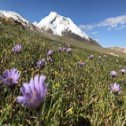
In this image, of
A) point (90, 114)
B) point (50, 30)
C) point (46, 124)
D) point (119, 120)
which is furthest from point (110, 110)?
point (50, 30)

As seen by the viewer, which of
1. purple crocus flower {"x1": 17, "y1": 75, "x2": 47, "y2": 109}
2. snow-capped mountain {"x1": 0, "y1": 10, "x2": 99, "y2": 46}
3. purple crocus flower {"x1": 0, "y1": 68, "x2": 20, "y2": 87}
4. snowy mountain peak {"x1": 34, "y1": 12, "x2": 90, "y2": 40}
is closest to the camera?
purple crocus flower {"x1": 17, "y1": 75, "x2": 47, "y2": 109}

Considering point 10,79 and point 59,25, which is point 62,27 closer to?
point 59,25

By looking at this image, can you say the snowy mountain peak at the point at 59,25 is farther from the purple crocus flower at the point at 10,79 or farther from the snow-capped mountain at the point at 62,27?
the purple crocus flower at the point at 10,79

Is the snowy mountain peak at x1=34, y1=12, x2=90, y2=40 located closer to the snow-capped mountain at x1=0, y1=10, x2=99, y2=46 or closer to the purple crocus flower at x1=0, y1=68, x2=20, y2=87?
the snow-capped mountain at x1=0, y1=10, x2=99, y2=46

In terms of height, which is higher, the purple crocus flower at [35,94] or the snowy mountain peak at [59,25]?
the snowy mountain peak at [59,25]

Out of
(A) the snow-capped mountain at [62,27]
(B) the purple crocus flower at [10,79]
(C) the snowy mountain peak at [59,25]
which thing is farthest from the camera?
(C) the snowy mountain peak at [59,25]

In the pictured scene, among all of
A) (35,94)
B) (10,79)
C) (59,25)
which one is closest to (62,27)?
(59,25)

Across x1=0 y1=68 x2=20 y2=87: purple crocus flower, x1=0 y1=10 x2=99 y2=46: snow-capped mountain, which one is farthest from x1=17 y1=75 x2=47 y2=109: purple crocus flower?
x1=0 y1=10 x2=99 y2=46: snow-capped mountain

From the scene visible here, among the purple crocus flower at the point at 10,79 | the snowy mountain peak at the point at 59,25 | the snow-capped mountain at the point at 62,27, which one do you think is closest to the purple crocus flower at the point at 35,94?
the purple crocus flower at the point at 10,79
